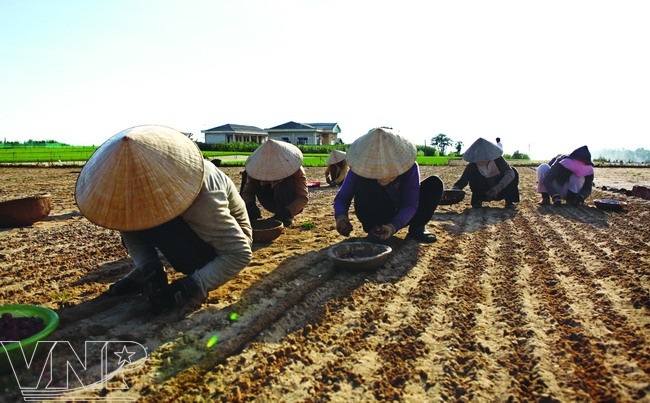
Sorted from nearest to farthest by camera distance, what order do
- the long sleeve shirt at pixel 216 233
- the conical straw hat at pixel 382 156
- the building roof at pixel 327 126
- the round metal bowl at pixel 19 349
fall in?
the round metal bowl at pixel 19 349 < the long sleeve shirt at pixel 216 233 < the conical straw hat at pixel 382 156 < the building roof at pixel 327 126

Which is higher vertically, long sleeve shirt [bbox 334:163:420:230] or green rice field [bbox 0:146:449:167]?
green rice field [bbox 0:146:449:167]

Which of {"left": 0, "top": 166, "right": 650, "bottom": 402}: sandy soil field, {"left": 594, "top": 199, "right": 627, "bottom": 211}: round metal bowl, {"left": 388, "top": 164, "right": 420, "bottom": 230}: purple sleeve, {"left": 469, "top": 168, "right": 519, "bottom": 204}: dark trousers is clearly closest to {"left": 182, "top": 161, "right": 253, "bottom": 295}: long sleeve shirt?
{"left": 0, "top": 166, "right": 650, "bottom": 402}: sandy soil field

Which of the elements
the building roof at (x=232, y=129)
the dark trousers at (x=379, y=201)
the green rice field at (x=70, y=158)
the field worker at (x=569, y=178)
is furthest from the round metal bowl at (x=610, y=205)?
the building roof at (x=232, y=129)

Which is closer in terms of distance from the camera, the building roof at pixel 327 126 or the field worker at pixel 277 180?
the field worker at pixel 277 180

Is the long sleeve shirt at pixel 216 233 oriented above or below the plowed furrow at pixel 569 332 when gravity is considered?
above

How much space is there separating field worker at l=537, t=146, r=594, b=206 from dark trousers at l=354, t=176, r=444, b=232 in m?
4.18

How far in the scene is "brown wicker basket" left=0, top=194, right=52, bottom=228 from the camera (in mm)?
6121

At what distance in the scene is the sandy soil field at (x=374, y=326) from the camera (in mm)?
2221

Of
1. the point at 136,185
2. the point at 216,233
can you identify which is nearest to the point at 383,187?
the point at 216,233

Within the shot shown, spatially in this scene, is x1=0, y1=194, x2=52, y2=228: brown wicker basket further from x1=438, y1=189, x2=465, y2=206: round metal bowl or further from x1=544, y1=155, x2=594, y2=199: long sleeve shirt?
x1=544, y1=155, x2=594, y2=199: long sleeve shirt

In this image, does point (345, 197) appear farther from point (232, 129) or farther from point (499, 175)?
point (232, 129)

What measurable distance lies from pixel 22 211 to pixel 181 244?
182 inches

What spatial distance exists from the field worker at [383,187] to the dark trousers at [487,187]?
328 cm

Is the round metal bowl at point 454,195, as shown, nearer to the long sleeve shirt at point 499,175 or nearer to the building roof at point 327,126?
the long sleeve shirt at point 499,175
